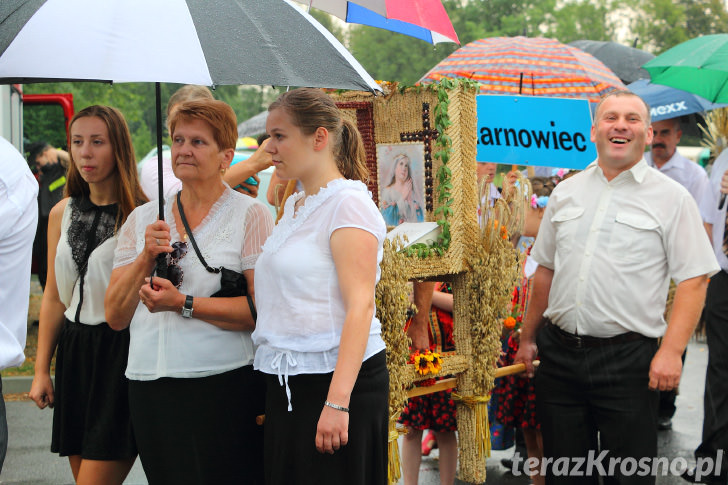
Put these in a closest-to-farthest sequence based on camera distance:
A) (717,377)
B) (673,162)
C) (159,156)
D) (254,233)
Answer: (159,156), (254,233), (717,377), (673,162)

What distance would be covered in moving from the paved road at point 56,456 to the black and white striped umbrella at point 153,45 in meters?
3.51

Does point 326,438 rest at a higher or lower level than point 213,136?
lower

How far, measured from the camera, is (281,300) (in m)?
3.02

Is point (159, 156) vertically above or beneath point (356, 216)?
above

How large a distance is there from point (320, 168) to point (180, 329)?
0.82m

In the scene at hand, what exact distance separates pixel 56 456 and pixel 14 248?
403 centimetres

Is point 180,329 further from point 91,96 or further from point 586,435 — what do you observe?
point 91,96

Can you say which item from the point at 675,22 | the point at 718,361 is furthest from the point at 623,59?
the point at 675,22

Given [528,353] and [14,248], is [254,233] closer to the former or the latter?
[14,248]

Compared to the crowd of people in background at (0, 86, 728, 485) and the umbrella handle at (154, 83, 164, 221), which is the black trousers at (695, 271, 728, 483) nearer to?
the crowd of people in background at (0, 86, 728, 485)

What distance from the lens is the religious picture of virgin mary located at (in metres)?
4.32

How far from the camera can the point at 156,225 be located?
3.23 meters

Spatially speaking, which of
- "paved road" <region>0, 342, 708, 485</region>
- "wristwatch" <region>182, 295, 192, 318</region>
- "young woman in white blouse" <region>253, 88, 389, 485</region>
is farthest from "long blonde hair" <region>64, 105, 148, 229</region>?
"paved road" <region>0, 342, 708, 485</region>

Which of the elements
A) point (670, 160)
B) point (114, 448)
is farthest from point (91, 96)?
point (114, 448)
